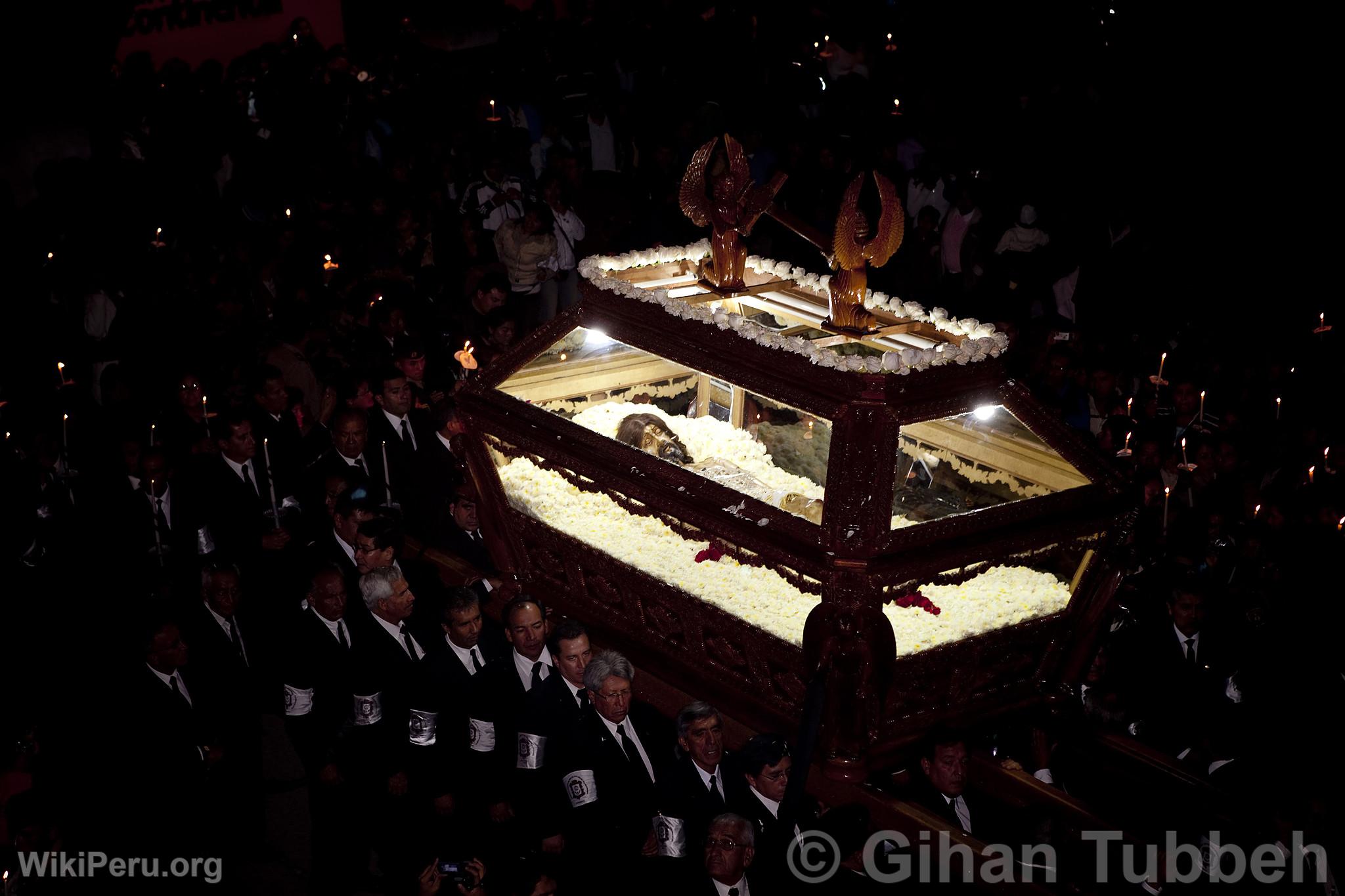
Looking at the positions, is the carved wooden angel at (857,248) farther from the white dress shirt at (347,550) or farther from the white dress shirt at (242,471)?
the white dress shirt at (242,471)

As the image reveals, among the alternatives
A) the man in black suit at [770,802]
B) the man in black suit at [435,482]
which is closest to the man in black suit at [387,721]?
the man in black suit at [770,802]

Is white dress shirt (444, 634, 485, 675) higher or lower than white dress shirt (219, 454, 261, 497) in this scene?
lower

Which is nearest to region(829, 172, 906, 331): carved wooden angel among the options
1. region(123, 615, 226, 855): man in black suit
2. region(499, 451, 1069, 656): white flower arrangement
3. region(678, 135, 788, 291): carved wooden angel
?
region(678, 135, 788, 291): carved wooden angel

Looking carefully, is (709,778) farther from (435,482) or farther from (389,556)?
(435,482)

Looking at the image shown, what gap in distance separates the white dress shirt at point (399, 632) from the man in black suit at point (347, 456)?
1.41m

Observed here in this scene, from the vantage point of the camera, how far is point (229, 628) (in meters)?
5.34

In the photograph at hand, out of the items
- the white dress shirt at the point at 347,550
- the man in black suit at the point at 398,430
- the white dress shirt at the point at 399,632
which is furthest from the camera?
the man in black suit at the point at 398,430

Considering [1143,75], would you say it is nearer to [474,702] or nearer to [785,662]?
[785,662]

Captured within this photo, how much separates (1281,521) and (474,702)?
13.0 ft

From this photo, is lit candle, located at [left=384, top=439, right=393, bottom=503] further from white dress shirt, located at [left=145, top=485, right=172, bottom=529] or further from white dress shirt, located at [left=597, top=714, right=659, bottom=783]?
white dress shirt, located at [left=597, top=714, right=659, bottom=783]

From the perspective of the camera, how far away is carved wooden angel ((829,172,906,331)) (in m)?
5.27

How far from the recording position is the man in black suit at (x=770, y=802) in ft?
12.5

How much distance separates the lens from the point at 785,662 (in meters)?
4.88

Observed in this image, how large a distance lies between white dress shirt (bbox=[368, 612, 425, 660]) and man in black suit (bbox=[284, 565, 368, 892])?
0.10m
